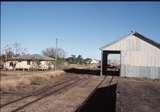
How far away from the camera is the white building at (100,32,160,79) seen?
141ft

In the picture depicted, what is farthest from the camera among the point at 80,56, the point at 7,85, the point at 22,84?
the point at 80,56

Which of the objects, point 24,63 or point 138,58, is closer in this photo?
point 138,58

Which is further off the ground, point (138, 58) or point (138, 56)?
point (138, 56)

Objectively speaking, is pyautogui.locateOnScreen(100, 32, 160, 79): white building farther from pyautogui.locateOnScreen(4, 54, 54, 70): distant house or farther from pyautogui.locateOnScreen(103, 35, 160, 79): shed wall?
pyautogui.locateOnScreen(4, 54, 54, 70): distant house

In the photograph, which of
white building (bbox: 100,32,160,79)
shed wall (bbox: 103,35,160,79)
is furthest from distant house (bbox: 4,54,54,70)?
shed wall (bbox: 103,35,160,79)

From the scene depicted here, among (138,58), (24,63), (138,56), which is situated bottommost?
(24,63)

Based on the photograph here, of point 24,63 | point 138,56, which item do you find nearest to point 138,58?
point 138,56

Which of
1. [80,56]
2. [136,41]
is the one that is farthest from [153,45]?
[80,56]

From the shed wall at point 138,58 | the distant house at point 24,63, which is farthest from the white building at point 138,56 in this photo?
the distant house at point 24,63

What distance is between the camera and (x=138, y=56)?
44.1m

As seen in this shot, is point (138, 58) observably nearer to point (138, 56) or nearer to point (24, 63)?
point (138, 56)

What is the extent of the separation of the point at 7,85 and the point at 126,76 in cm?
2197

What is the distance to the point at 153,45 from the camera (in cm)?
4338

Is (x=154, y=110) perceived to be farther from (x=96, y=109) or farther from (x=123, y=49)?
(x=123, y=49)
